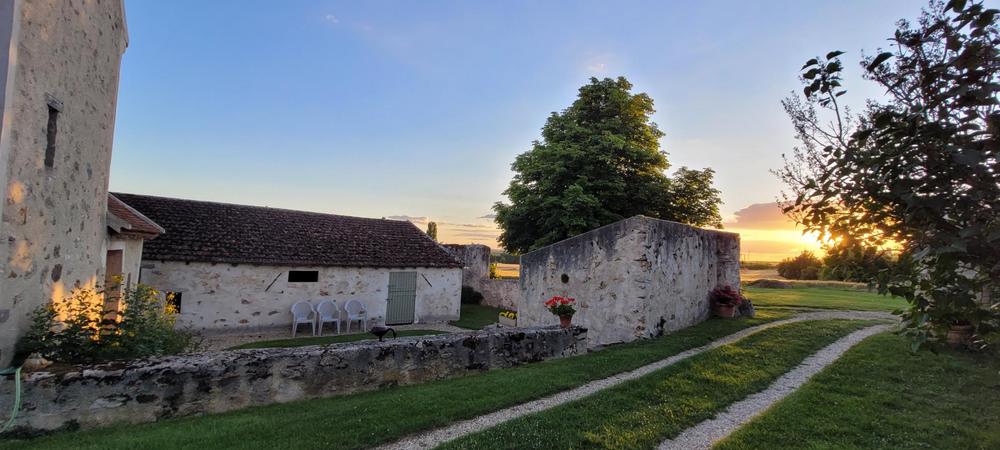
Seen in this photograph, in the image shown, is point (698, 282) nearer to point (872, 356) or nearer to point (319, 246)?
point (872, 356)

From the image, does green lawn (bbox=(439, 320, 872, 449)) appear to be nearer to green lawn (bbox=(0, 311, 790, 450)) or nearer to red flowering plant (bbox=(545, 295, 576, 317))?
green lawn (bbox=(0, 311, 790, 450))

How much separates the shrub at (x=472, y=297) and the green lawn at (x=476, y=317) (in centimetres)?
49

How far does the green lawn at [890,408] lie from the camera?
15.6 feet

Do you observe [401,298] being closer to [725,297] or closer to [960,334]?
[725,297]

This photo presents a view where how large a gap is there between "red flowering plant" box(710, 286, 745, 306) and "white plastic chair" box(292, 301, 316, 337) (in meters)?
13.1

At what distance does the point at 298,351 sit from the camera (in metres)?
6.08

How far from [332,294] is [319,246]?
1986 mm

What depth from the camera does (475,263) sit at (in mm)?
24312

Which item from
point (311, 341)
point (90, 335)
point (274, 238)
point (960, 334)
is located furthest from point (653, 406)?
point (274, 238)

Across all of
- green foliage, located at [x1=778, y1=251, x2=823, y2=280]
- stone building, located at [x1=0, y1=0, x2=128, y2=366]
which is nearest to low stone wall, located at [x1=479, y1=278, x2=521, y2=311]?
stone building, located at [x1=0, y1=0, x2=128, y2=366]

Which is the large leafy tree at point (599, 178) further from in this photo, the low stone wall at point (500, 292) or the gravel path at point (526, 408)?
the gravel path at point (526, 408)

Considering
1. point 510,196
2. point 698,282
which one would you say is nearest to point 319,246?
point 510,196

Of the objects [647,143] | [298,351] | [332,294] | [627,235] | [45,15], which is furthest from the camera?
[647,143]

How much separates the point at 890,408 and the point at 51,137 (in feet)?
38.9
